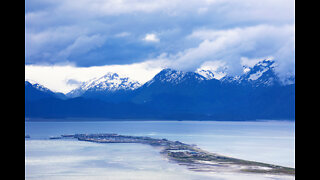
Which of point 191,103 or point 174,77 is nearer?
point 191,103

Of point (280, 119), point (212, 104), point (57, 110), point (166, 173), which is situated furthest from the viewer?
point (212, 104)

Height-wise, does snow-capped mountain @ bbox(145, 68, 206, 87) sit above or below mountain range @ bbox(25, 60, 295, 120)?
above

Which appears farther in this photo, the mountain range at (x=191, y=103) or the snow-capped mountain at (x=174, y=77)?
the snow-capped mountain at (x=174, y=77)

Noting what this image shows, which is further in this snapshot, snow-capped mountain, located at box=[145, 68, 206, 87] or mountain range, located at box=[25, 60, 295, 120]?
snow-capped mountain, located at box=[145, 68, 206, 87]

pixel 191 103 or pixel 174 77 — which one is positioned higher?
pixel 174 77

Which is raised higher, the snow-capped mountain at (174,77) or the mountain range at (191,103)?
the snow-capped mountain at (174,77)
